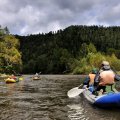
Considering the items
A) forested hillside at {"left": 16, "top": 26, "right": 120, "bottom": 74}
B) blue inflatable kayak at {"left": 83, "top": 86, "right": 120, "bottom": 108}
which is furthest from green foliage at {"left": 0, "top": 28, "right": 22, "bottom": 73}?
forested hillside at {"left": 16, "top": 26, "right": 120, "bottom": 74}

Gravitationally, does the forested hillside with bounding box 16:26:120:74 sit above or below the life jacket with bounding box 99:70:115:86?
above

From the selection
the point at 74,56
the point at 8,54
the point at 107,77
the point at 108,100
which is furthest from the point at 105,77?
the point at 74,56

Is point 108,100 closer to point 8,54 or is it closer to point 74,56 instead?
point 8,54

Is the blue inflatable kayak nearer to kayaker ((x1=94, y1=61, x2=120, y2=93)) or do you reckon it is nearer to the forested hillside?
kayaker ((x1=94, y1=61, x2=120, y2=93))

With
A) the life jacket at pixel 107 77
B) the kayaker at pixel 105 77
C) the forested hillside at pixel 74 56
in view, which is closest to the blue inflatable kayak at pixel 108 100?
the kayaker at pixel 105 77

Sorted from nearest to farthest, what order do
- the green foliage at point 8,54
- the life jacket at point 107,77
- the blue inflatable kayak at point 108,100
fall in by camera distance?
the blue inflatable kayak at point 108,100, the life jacket at point 107,77, the green foliage at point 8,54

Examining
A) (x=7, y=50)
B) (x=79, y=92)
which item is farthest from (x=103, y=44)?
(x=79, y=92)

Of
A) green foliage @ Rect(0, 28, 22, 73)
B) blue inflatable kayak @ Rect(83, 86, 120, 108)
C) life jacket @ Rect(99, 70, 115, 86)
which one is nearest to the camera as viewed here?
blue inflatable kayak @ Rect(83, 86, 120, 108)

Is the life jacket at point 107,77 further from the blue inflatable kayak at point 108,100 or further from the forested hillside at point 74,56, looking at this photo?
the forested hillside at point 74,56

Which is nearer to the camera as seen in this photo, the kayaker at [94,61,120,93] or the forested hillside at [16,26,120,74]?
the kayaker at [94,61,120,93]

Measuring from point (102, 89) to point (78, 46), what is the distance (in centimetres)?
17169

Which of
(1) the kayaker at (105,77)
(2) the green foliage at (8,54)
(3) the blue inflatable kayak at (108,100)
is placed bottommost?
(3) the blue inflatable kayak at (108,100)

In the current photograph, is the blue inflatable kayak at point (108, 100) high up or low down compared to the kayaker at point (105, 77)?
down

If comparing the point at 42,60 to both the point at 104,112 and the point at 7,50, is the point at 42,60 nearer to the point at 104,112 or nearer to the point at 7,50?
the point at 7,50
